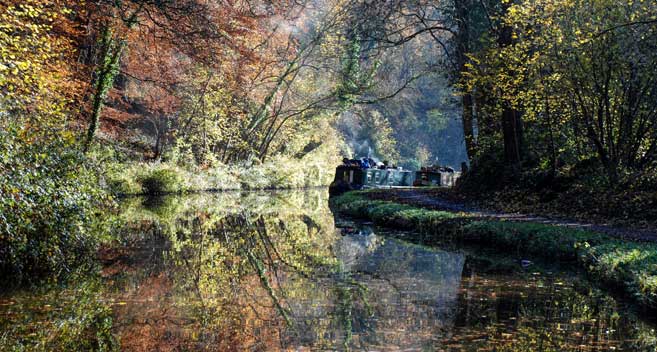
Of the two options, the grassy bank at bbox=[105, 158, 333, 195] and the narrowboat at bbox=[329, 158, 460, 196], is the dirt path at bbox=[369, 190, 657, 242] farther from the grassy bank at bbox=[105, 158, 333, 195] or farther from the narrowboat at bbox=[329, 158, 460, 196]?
the grassy bank at bbox=[105, 158, 333, 195]

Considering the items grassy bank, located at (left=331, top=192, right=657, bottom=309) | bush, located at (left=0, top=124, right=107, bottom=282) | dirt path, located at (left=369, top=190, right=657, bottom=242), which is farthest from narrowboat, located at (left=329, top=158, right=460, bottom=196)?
bush, located at (left=0, top=124, right=107, bottom=282)

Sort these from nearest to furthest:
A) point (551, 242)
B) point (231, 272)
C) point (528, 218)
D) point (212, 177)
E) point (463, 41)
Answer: point (231, 272), point (551, 242), point (528, 218), point (463, 41), point (212, 177)

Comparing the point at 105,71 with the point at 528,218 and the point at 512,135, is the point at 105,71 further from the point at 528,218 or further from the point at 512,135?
the point at 528,218

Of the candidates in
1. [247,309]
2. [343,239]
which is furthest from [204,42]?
[247,309]

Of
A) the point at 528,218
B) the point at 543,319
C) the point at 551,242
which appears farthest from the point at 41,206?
the point at 528,218

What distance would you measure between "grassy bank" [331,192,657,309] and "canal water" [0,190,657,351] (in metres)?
0.31

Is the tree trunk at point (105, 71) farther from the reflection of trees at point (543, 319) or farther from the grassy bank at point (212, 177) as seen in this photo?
the reflection of trees at point (543, 319)

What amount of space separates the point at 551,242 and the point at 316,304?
5522 millimetres

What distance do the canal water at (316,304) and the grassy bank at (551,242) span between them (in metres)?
0.31

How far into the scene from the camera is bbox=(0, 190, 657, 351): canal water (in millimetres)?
6160

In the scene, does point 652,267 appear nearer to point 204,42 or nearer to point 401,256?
point 401,256

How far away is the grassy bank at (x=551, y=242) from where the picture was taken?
27.6 feet

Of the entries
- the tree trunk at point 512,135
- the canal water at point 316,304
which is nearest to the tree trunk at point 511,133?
the tree trunk at point 512,135

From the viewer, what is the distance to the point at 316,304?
782 cm
